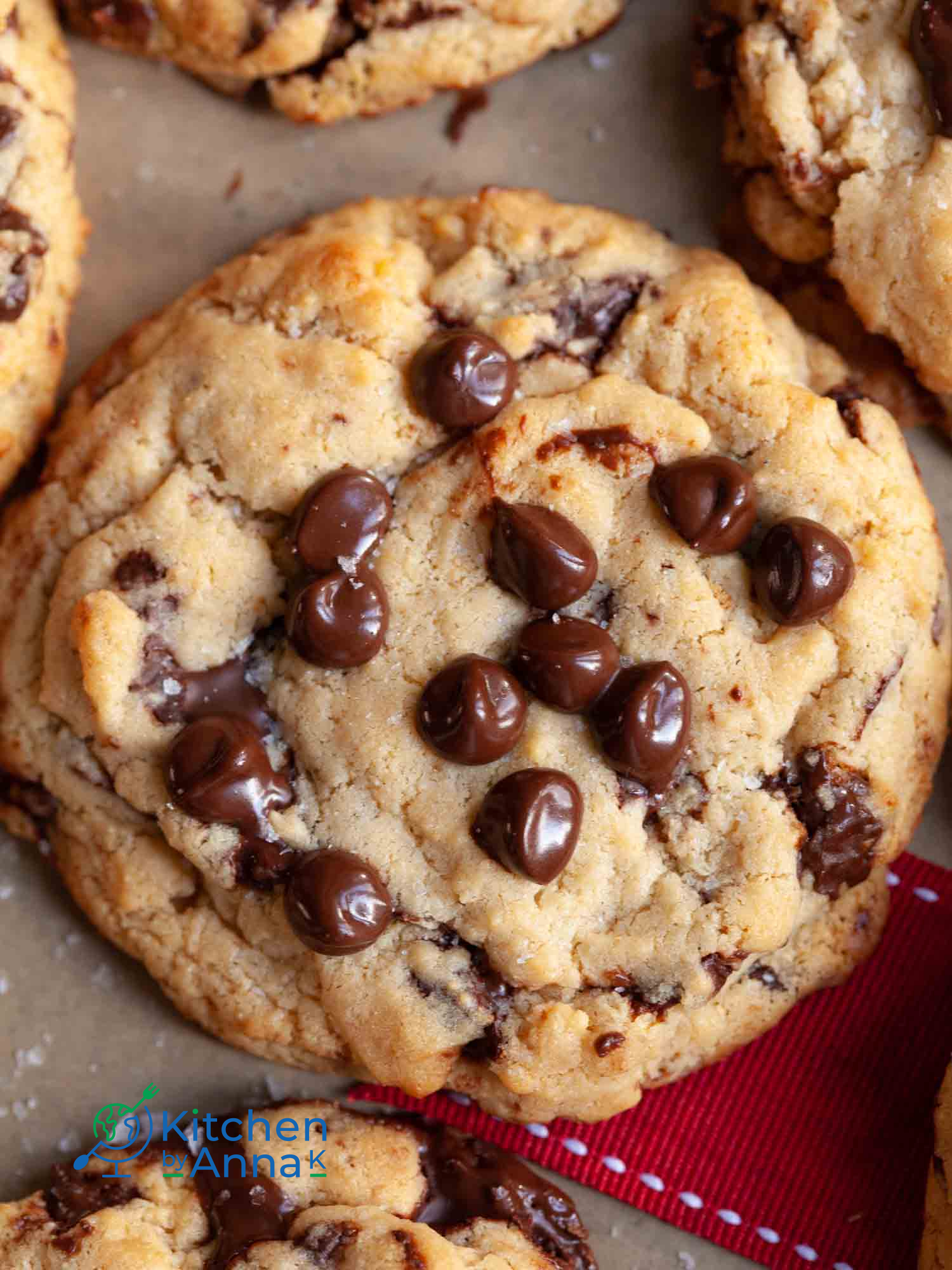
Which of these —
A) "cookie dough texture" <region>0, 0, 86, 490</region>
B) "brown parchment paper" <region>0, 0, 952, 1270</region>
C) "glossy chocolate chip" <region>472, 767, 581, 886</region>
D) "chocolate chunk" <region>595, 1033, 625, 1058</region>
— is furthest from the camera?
"brown parchment paper" <region>0, 0, 952, 1270</region>

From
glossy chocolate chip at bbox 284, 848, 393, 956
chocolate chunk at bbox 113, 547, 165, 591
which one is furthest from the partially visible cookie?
chocolate chunk at bbox 113, 547, 165, 591

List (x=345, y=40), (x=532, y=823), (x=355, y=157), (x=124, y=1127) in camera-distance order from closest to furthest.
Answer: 1. (x=532, y=823)
2. (x=124, y=1127)
3. (x=345, y=40)
4. (x=355, y=157)

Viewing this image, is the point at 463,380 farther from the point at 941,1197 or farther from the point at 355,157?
the point at 941,1197

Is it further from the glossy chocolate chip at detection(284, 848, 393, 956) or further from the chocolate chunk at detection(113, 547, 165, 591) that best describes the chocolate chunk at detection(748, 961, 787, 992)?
the chocolate chunk at detection(113, 547, 165, 591)

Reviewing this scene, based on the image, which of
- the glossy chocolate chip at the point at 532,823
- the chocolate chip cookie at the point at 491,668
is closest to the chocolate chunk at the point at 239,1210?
the chocolate chip cookie at the point at 491,668

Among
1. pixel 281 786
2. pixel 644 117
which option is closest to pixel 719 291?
pixel 644 117

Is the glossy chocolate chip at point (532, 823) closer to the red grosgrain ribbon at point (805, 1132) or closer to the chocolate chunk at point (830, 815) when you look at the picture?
the chocolate chunk at point (830, 815)

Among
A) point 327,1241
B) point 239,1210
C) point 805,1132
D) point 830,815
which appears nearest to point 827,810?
point 830,815

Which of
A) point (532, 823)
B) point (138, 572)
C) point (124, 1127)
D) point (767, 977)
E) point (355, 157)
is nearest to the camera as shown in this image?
point (532, 823)
